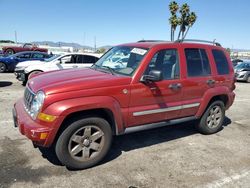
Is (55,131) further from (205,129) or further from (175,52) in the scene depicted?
(205,129)

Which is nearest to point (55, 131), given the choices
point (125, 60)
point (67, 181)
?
point (67, 181)

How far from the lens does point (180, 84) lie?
491 centimetres

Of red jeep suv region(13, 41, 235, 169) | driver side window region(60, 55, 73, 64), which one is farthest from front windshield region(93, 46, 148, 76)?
driver side window region(60, 55, 73, 64)

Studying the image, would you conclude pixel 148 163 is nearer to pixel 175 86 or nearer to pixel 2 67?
pixel 175 86

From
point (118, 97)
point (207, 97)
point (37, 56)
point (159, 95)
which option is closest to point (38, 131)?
point (118, 97)

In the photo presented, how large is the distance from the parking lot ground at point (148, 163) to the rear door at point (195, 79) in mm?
748

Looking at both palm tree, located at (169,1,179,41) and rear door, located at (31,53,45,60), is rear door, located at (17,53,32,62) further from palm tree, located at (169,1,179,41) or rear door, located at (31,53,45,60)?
palm tree, located at (169,1,179,41)

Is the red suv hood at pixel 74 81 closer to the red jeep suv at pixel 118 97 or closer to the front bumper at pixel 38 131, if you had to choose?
the red jeep suv at pixel 118 97

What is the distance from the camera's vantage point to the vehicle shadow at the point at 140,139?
4.52 meters

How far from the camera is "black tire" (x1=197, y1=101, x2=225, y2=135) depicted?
5.77m

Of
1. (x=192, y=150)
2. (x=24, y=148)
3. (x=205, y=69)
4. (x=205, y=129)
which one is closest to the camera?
(x=24, y=148)

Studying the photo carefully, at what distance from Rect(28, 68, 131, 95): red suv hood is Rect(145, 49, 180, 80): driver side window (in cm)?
67

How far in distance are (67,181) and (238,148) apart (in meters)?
3.36

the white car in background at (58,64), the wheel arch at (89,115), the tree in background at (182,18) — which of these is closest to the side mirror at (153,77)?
the wheel arch at (89,115)
